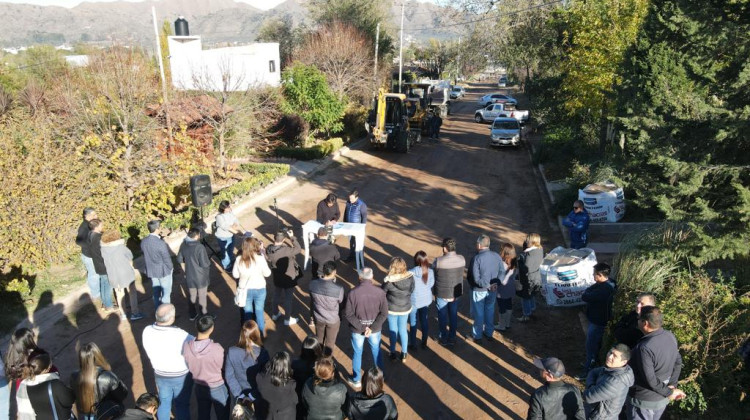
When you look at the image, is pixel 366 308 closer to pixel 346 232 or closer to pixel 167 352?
pixel 167 352

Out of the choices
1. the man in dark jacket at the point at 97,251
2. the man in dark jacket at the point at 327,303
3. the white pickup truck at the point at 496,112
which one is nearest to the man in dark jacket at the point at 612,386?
the man in dark jacket at the point at 327,303

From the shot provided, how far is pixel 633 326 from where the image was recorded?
18.8 feet

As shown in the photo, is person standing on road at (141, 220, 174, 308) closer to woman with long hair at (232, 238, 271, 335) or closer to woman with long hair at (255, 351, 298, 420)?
woman with long hair at (232, 238, 271, 335)

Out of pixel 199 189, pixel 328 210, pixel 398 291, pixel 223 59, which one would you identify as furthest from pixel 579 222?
pixel 223 59

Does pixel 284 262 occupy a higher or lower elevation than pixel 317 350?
lower

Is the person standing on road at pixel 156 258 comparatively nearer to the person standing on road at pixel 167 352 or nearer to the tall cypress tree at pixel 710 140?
the person standing on road at pixel 167 352

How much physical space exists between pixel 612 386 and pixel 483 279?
270 centimetres

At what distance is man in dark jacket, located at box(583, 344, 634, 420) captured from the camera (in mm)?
4656

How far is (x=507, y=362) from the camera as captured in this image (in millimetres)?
7383

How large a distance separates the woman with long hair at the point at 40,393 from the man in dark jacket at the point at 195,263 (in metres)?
3.11

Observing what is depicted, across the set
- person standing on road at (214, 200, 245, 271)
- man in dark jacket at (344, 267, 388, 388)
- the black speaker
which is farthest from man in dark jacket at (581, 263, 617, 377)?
the black speaker

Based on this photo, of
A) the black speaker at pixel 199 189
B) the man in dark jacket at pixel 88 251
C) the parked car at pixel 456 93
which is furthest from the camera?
the parked car at pixel 456 93

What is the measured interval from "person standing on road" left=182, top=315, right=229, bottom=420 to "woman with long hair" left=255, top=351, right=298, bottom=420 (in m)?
0.75

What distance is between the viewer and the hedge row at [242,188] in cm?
1234
